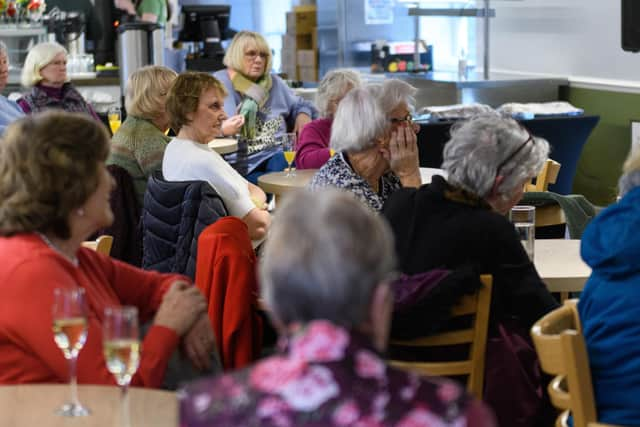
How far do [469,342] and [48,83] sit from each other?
5.07 m

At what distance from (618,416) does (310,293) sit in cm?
131

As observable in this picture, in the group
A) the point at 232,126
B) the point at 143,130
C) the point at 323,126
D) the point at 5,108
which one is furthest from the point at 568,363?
the point at 5,108

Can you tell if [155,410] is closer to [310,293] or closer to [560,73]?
[310,293]

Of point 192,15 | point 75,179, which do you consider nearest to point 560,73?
point 192,15

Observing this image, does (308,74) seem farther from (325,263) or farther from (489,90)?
(325,263)

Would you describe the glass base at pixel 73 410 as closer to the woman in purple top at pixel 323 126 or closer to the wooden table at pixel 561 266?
the wooden table at pixel 561 266

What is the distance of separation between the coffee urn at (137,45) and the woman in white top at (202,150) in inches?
137

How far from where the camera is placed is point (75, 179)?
6.85 feet

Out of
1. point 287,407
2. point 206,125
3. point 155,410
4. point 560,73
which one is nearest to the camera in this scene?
point 287,407

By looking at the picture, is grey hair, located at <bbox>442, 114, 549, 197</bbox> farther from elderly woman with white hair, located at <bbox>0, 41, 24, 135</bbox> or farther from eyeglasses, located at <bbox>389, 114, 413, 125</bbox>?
elderly woman with white hair, located at <bbox>0, 41, 24, 135</bbox>

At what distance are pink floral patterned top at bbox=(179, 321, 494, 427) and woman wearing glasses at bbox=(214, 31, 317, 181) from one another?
18.0 feet

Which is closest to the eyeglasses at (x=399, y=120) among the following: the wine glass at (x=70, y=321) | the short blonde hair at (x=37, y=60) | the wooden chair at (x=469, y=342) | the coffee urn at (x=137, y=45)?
the wooden chair at (x=469, y=342)

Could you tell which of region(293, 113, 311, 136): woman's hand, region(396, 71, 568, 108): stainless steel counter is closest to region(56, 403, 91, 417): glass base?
region(293, 113, 311, 136): woman's hand

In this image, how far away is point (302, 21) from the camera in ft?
36.9
